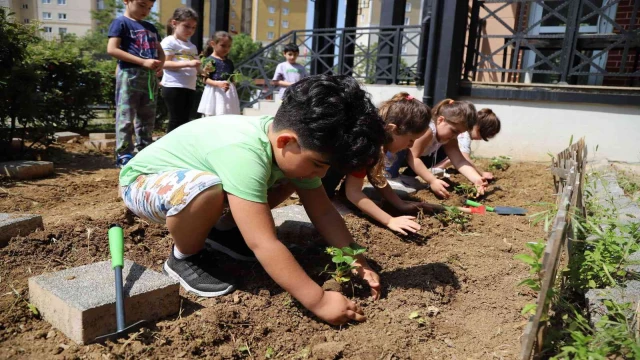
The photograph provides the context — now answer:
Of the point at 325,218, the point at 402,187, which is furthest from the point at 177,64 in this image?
the point at 325,218

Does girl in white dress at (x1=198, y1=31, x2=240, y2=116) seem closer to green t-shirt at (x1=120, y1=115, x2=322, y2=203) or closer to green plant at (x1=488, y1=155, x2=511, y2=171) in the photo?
green plant at (x1=488, y1=155, x2=511, y2=171)

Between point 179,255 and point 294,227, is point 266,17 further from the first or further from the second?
point 179,255

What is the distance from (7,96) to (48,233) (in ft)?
9.45

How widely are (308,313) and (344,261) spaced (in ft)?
0.86

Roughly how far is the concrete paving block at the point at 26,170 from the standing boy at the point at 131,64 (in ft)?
2.35

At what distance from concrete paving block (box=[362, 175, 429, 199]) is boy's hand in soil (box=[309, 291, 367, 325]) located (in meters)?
1.76

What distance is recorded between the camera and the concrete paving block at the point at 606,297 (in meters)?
1.70

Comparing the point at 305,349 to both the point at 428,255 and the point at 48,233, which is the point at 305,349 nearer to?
the point at 428,255

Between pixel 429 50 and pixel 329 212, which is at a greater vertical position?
pixel 429 50

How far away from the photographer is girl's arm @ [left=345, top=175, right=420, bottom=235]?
2.78 metres

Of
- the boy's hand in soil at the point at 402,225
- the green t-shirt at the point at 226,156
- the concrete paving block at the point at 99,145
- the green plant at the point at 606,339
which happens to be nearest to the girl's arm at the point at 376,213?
the boy's hand in soil at the point at 402,225

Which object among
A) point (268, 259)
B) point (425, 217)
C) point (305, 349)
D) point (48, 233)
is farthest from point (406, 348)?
point (48, 233)

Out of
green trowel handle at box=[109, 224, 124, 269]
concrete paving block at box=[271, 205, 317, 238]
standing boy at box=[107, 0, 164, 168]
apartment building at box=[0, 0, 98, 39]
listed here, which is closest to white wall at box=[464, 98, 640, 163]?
standing boy at box=[107, 0, 164, 168]

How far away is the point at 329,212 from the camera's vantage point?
2.24 metres
